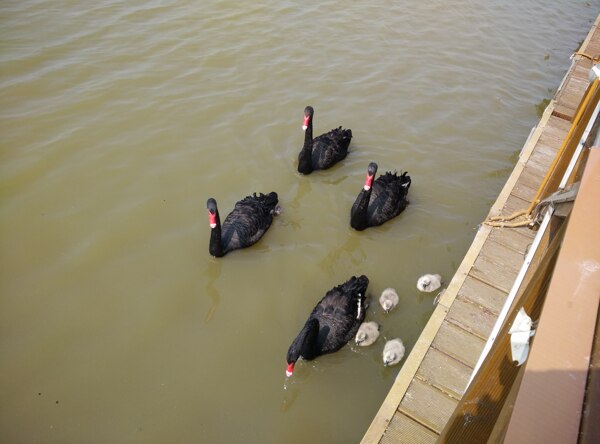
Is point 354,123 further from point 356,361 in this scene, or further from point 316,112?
point 356,361

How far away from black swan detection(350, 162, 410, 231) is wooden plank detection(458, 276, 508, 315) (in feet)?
5.72

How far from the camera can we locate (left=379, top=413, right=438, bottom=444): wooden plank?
3.69 m

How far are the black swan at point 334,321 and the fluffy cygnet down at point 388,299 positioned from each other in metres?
0.23

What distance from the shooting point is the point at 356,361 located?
493cm

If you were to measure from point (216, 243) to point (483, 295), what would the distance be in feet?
10.5

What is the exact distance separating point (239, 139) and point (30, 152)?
126 inches

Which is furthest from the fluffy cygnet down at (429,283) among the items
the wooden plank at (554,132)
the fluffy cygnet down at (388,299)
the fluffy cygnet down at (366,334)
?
the wooden plank at (554,132)

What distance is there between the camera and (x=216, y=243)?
558cm

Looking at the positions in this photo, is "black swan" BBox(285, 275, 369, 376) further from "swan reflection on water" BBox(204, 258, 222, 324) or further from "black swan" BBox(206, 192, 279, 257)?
"black swan" BBox(206, 192, 279, 257)

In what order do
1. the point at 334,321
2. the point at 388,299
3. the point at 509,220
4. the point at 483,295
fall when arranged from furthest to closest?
1. the point at 509,220
2. the point at 388,299
3. the point at 334,321
4. the point at 483,295

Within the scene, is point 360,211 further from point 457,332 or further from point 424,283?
point 457,332

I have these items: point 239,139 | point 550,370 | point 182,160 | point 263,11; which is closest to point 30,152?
point 182,160

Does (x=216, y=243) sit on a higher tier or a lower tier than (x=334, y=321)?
higher

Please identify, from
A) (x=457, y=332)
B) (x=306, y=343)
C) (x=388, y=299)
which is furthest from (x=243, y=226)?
(x=457, y=332)
